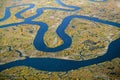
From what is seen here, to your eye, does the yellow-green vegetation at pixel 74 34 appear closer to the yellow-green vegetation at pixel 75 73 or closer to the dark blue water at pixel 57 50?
the dark blue water at pixel 57 50

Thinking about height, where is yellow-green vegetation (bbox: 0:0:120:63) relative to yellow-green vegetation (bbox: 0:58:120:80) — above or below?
above

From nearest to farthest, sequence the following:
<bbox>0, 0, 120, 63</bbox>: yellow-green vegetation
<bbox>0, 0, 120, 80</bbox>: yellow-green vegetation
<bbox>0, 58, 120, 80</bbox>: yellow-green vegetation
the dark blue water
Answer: <bbox>0, 58, 120, 80</bbox>: yellow-green vegetation, <bbox>0, 0, 120, 80</bbox>: yellow-green vegetation, the dark blue water, <bbox>0, 0, 120, 63</bbox>: yellow-green vegetation

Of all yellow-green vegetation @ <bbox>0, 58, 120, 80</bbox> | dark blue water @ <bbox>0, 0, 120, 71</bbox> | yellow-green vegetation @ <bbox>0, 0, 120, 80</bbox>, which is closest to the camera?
yellow-green vegetation @ <bbox>0, 58, 120, 80</bbox>

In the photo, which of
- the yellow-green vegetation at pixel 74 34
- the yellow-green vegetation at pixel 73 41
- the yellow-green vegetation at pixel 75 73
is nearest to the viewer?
the yellow-green vegetation at pixel 75 73

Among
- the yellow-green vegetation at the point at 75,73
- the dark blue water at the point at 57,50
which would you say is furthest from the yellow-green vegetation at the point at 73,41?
the dark blue water at the point at 57,50

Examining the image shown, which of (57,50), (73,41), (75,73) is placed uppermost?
(73,41)

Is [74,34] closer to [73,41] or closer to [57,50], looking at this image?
[73,41]

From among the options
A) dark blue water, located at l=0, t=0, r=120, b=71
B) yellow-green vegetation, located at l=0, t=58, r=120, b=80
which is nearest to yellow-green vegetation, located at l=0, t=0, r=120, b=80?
yellow-green vegetation, located at l=0, t=58, r=120, b=80

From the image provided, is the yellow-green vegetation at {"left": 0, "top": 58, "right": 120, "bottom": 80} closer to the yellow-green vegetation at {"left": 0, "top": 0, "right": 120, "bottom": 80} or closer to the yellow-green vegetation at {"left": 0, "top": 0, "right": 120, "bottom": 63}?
the yellow-green vegetation at {"left": 0, "top": 0, "right": 120, "bottom": 80}

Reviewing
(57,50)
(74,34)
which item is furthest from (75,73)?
(74,34)

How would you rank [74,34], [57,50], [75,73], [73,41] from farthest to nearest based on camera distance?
[74,34]
[73,41]
[57,50]
[75,73]
